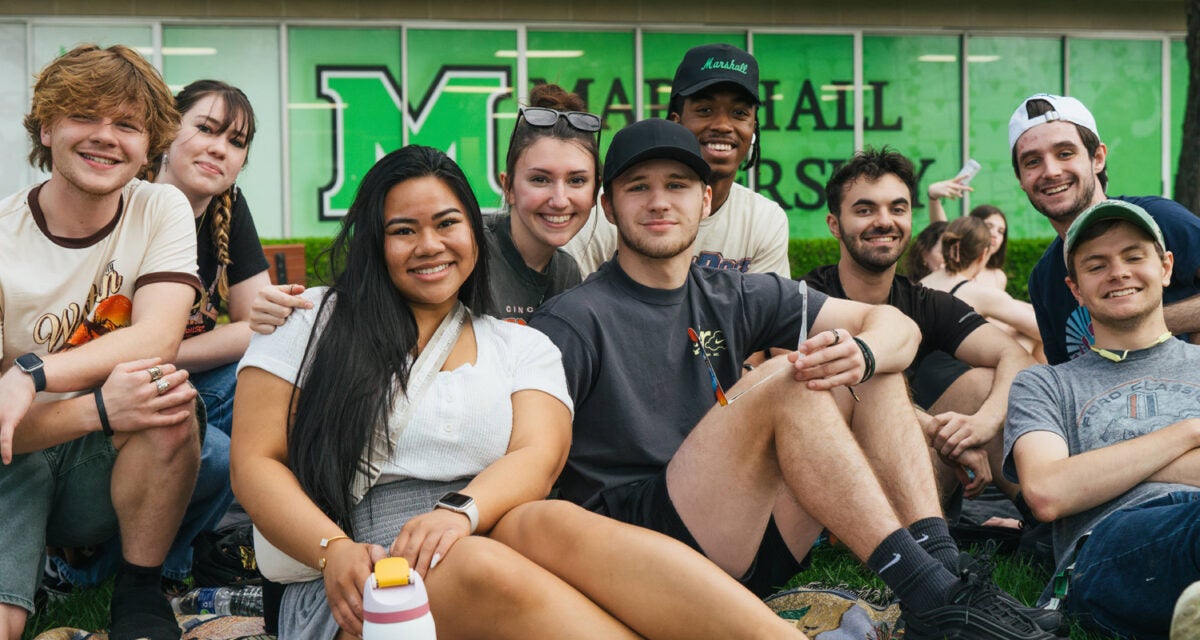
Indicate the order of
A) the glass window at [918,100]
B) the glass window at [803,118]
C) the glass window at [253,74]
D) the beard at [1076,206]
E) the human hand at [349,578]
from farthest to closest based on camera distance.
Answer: the glass window at [918,100] < the glass window at [803,118] < the glass window at [253,74] < the beard at [1076,206] < the human hand at [349,578]

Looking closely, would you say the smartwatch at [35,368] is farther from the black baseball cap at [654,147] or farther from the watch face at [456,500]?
the black baseball cap at [654,147]

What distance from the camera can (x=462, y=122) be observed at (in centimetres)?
1341

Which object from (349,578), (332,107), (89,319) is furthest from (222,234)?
(332,107)

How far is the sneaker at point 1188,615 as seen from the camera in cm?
289

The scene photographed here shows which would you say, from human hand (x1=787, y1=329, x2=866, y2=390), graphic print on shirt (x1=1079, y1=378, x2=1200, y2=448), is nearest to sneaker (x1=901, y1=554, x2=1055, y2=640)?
human hand (x1=787, y1=329, x2=866, y2=390)

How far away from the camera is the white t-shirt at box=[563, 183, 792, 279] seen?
4906 mm

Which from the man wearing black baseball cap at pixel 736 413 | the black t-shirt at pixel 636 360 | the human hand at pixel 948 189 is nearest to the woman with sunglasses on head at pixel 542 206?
the man wearing black baseball cap at pixel 736 413

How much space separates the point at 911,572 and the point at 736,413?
0.64 m

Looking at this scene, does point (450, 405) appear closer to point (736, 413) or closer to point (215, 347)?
point (736, 413)

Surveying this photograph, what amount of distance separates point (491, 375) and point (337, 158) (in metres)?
10.6

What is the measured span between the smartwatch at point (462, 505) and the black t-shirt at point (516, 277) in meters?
1.40

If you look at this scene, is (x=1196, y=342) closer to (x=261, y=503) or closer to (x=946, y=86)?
(x=261, y=503)

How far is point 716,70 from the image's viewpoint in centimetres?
502

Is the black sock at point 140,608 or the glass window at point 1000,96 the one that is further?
the glass window at point 1000,96
